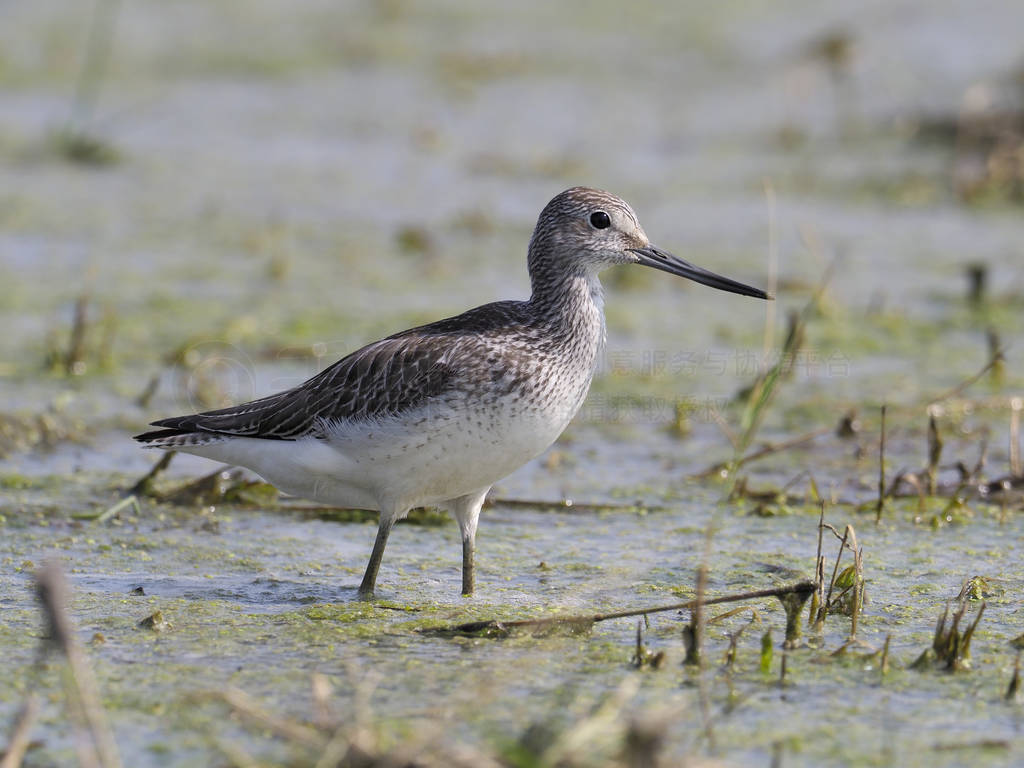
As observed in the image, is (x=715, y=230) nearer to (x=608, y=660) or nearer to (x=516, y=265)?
(x=516, y=265)

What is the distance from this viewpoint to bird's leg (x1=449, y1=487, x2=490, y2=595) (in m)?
5.91

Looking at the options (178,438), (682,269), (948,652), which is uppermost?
(682,269)

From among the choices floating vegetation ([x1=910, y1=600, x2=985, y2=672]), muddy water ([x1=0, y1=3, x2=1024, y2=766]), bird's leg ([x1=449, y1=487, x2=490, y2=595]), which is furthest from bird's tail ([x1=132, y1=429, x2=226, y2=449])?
floating vegetation ([x1=910, y1=600, x2=985, y2=672])

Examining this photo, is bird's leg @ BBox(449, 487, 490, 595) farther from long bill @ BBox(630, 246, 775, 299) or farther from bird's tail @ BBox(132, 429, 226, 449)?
long bill @ BBox(630, 246, 775, 299)

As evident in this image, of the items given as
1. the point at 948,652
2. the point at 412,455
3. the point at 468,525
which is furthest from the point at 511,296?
the point at 948,652

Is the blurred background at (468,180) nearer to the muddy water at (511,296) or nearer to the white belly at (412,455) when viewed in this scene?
the muddy water at (511,296)

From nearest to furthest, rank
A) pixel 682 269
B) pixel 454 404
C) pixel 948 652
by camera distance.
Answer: pixel 948 652 < pixel 454 404 < pixel 682 269

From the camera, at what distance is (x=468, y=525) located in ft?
19.7

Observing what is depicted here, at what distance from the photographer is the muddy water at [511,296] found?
16.0ft

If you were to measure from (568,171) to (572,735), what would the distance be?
9.19 m

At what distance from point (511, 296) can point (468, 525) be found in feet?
14.0

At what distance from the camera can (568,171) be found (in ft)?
41.9

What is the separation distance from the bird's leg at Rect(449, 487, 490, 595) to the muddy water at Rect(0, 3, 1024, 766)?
0.13 m

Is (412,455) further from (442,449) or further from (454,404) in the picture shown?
(454,404)
